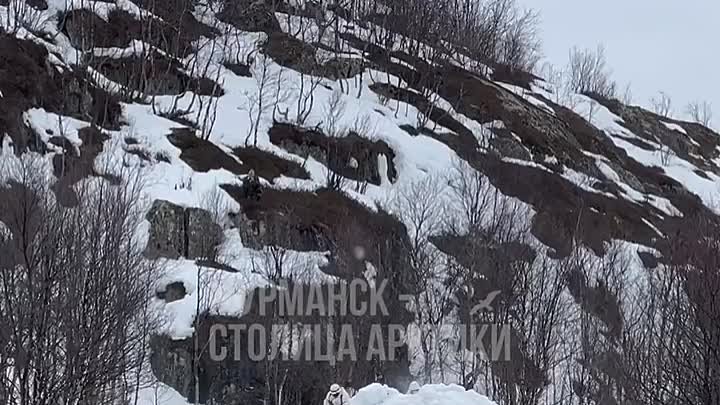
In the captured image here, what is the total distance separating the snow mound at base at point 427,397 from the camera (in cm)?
1122

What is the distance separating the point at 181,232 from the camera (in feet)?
75.4

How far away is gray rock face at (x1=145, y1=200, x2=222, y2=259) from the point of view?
22.6 metres

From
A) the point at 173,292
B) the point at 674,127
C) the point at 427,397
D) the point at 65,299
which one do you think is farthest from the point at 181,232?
the point at 674,127

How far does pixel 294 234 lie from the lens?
2428 centimetres

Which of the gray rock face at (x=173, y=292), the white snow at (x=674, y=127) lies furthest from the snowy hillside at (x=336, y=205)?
the white snow at (x=674, y=127)

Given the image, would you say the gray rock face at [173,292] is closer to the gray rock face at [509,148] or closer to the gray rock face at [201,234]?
the gray rock face at [201,234]

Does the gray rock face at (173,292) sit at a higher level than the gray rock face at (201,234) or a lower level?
lower

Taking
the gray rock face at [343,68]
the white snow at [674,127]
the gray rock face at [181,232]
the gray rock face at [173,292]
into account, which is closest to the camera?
the gray rock face at [173,292]

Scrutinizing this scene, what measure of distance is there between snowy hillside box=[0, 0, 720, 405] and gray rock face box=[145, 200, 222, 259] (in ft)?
0.15

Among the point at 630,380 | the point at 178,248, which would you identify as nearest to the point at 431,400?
the point at 630,380

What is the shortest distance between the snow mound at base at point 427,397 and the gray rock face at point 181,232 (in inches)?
459

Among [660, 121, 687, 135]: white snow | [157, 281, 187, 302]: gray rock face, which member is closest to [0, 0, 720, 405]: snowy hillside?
[157, 281, 187, 302]: gray rock face

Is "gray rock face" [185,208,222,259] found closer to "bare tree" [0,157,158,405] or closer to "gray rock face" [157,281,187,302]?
"gray rock face" [157,281,187,302]

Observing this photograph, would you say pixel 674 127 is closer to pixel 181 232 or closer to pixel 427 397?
pixel 181 232
